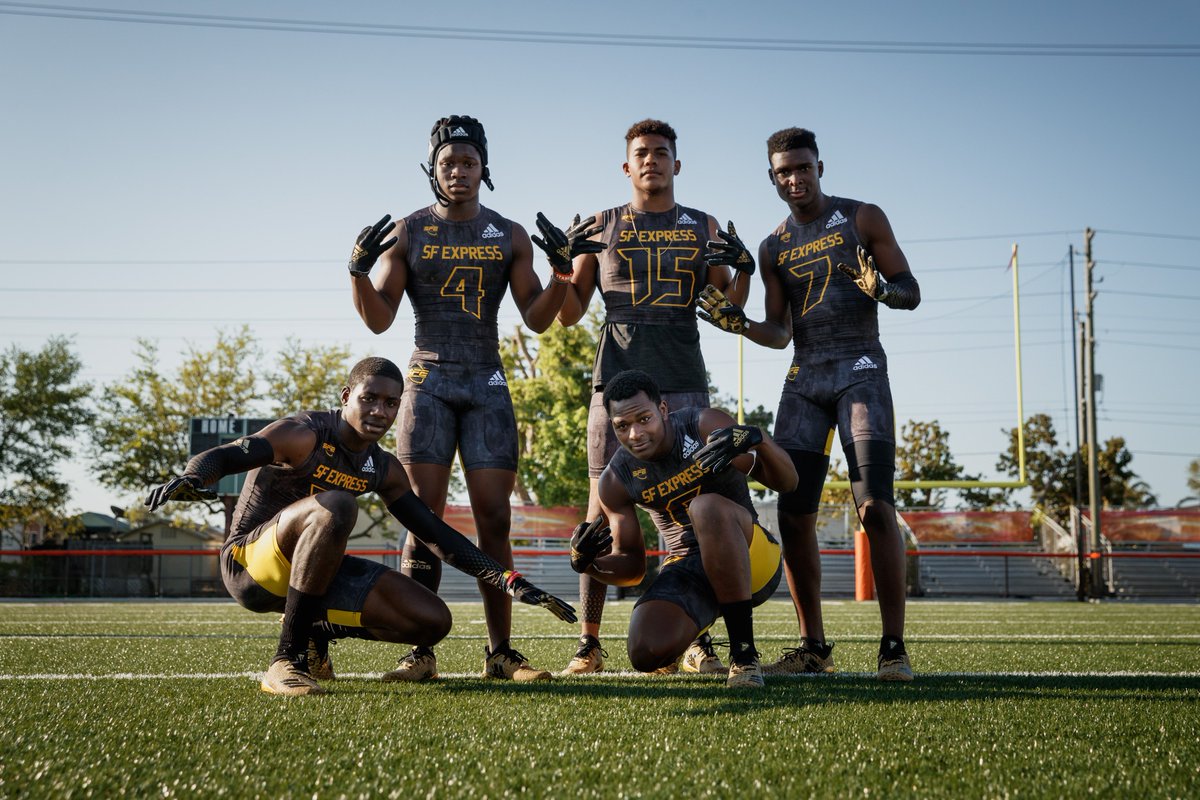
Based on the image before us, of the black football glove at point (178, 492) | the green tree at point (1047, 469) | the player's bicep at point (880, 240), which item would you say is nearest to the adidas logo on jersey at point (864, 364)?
the player's bicep at point (880, 240)

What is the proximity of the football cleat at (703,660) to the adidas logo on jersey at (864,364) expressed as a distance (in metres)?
1.49

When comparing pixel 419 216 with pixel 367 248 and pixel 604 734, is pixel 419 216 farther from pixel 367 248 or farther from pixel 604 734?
pixel 604 734

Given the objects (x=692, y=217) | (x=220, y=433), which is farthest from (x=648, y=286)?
(x=220, y=433)

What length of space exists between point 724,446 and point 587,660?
150 cm

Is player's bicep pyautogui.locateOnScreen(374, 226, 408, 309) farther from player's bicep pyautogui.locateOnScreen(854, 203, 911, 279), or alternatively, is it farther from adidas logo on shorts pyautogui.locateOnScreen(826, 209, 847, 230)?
player's bicep pyautogui.locateOnScreen(854, 203, 911, 279)

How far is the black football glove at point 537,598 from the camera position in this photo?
10.7ft

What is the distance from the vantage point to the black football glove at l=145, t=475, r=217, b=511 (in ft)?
10.8

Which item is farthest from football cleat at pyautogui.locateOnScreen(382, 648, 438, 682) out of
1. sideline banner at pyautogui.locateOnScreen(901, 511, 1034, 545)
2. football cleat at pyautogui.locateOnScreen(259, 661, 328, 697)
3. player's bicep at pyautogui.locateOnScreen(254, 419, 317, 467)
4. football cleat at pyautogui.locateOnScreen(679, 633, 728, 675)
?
sideline banner at pyautogui.locateOnScreen(901, 511, 1034, 545)

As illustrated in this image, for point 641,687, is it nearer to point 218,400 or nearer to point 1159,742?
point 1159,742

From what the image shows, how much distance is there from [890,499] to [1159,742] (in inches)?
72.6

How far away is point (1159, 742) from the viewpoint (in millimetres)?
2662

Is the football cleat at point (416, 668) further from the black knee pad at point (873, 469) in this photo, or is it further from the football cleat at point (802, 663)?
the black knee pad at point (873, 469)

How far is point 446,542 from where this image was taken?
395cm

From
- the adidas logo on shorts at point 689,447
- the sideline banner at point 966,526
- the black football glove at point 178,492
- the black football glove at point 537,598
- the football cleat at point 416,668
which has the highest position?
the adidas logo on shorts at point 689,447
